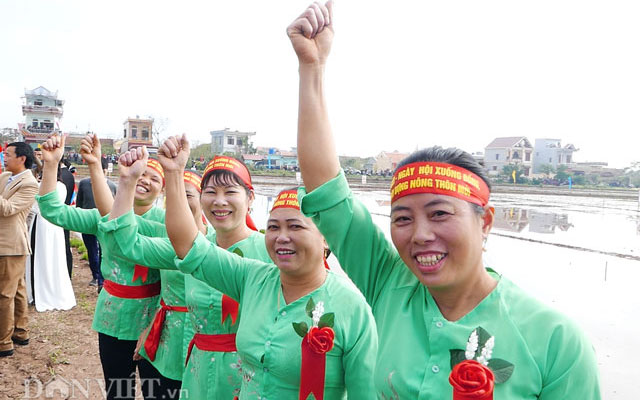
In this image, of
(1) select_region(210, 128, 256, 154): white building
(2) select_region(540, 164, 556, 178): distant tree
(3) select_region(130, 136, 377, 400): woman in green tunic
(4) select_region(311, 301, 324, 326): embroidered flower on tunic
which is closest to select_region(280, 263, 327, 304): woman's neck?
(3) select_region(130, 136, 377, 400): woman in green tunic

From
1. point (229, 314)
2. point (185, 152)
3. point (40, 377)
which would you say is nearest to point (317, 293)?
point (229, 314)

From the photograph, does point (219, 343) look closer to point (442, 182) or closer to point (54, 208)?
point (442, 182)

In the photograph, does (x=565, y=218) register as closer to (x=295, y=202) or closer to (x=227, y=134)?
(x=295, y=202)

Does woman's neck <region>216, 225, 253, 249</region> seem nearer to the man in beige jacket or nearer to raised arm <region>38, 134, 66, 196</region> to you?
raised arm <region>38, 134, 66, 196</region>

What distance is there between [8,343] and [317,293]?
413 cm

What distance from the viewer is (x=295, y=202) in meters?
2.14

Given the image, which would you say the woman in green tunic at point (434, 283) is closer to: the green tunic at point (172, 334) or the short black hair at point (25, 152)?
the green tunic at point (172, 334)

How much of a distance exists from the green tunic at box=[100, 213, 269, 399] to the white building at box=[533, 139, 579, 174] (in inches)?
3279

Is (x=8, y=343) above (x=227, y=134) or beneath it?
beneath

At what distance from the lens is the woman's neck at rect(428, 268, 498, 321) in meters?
1.46

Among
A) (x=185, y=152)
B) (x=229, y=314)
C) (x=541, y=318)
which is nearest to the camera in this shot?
(x=541, y=318)

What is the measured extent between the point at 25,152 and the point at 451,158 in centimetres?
499

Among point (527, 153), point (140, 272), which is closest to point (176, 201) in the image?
point (140, 272)

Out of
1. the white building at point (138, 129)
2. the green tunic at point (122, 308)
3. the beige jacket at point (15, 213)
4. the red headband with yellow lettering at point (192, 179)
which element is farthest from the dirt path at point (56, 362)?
the white building at point (138, 129)
